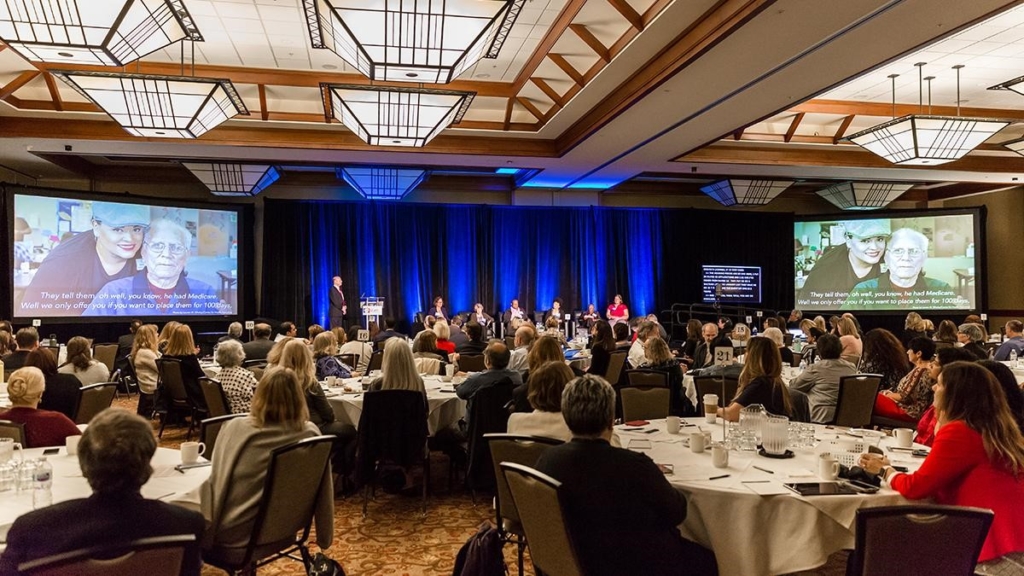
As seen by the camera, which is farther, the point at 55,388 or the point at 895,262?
the point at 895,262

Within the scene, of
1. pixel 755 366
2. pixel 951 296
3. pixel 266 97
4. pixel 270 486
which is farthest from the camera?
pixel 951 296

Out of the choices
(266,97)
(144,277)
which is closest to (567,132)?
(266,97)

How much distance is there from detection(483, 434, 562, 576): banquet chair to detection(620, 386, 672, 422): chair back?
2002 mm

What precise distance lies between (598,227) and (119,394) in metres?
9.91

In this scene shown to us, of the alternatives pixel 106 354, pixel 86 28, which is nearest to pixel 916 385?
pixel 86 28

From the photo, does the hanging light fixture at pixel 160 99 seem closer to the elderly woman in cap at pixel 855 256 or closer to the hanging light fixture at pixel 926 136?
the hanging light fixture at pixel 926 136

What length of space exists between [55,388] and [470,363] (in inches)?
Answer: 147

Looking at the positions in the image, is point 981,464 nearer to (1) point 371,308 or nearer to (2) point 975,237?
(1) point 371,308

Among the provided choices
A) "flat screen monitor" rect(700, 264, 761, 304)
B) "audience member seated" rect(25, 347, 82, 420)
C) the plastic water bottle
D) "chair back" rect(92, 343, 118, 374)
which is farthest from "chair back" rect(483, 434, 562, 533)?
"flat screen monitor" rect(700, 264, 761, 304)

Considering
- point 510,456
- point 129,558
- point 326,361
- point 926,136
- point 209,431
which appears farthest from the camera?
point 926,136

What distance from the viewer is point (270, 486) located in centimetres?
293

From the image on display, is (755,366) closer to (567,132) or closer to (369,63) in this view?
(369,63)

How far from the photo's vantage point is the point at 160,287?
1218 centimetres

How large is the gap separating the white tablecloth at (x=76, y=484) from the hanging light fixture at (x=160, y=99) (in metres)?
3.92
